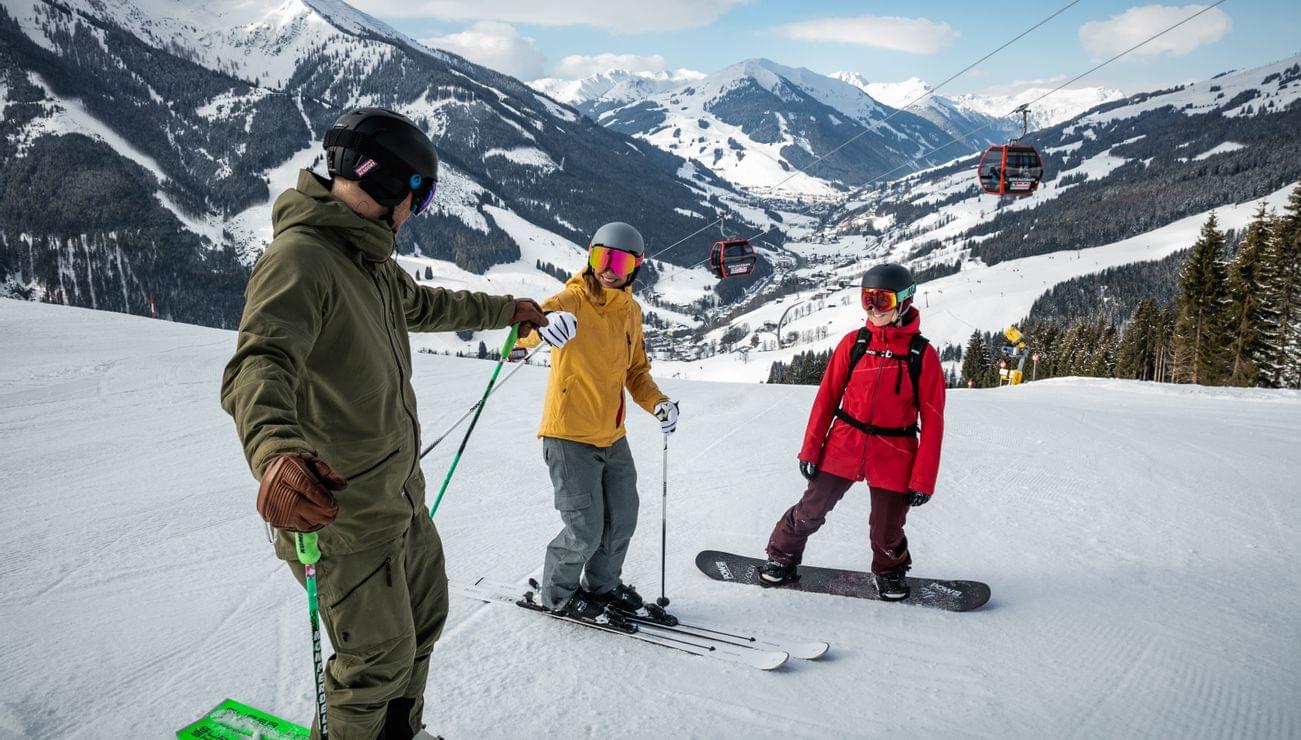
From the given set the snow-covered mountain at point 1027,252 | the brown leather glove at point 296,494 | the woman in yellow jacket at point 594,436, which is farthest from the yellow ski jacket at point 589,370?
the snow-covered mountain at point 1027,252

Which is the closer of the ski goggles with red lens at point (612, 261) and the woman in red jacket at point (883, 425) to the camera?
the ski goggles with red lens at point (612, 261)

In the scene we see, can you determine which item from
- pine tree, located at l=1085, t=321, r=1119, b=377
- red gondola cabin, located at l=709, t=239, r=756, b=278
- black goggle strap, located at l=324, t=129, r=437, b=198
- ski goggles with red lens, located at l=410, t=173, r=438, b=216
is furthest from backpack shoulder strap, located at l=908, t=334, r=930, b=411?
pine tree, located at l=1085, t=321, r=1119, b=377

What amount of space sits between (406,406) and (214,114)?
207776mm

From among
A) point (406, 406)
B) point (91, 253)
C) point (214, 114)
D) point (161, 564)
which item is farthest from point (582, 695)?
point (214, 114)

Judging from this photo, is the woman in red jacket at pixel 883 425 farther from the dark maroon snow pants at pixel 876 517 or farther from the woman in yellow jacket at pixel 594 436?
the woman in yellow jacket at pixel 594 436

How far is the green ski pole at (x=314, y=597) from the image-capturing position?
161 centimetres

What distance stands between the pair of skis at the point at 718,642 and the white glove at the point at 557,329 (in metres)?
1.53

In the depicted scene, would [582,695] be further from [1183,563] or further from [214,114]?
[214,114]

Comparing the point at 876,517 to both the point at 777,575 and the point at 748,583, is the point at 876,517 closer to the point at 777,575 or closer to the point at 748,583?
Answer: the point at 777,575

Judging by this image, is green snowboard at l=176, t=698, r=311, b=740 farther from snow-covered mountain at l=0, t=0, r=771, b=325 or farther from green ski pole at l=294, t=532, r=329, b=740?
snow-covered mountain at l=0, t=0, r=771, b=325

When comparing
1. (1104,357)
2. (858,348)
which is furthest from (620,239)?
(1104,357)

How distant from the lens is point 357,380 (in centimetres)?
180

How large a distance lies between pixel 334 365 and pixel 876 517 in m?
3.23

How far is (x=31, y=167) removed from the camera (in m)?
111
